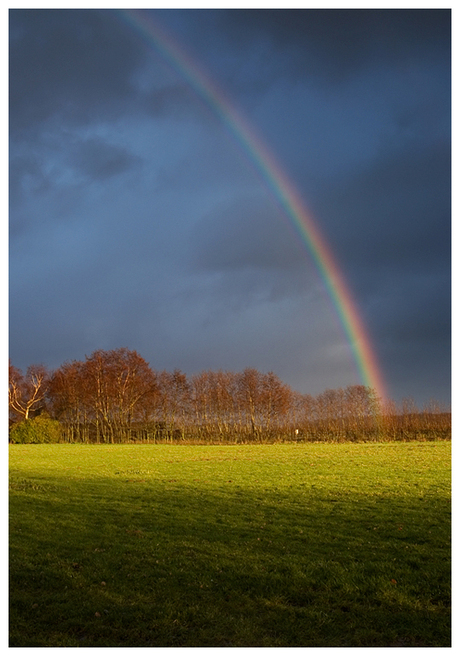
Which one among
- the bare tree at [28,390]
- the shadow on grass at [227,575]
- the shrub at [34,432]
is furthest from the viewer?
the bare tree at [28,390]

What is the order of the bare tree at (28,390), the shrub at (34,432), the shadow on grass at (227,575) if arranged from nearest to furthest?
the shadow on grass at (227,575), the shrub at (34,432), the bare tree at (28,390)

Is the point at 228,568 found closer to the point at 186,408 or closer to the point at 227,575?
the point at 227,575

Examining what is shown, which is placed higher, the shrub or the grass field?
the grass field

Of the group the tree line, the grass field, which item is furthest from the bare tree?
the grass field

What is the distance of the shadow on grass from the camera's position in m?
6.02

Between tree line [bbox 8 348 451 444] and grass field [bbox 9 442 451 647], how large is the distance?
42.8 meters

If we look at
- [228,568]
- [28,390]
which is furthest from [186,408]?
[228,568]

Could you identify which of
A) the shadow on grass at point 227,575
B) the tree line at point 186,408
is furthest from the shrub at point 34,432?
the shadow on grass at point 227,575

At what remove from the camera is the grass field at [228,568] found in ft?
19.8

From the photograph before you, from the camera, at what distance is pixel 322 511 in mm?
12523

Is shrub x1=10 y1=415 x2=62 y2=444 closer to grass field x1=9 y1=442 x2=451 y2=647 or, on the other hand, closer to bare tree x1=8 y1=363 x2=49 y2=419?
bare tree x1=8 y1=363 x2=49 y2=419

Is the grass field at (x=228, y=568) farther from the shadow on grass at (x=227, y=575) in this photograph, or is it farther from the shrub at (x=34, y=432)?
the shrub at (x=34, y=432)

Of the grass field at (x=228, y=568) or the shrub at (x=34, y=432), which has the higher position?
the grass field at (x=228, y=568)

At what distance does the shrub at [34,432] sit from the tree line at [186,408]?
8.58m
